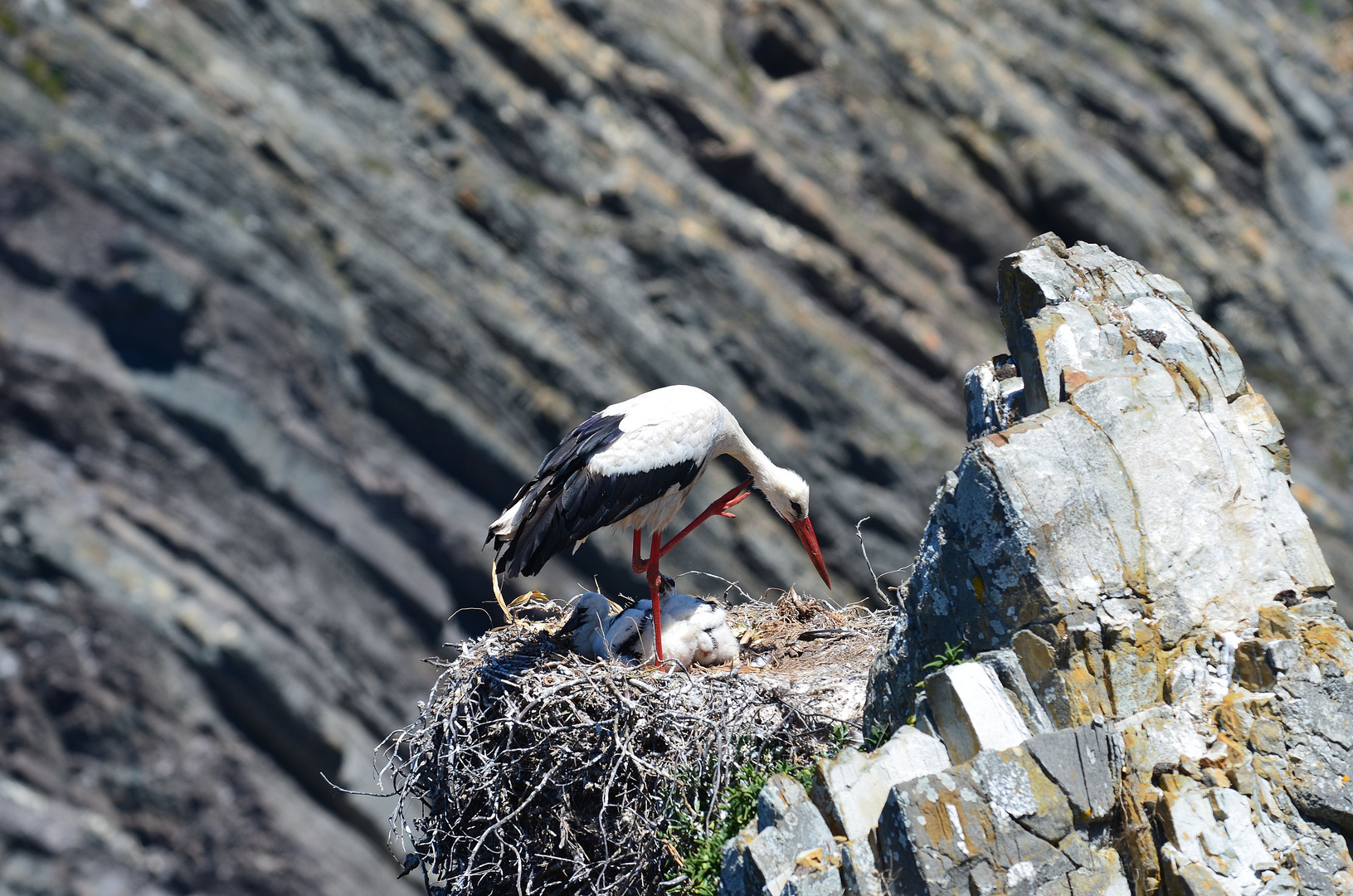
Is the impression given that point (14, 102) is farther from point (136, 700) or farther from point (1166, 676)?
point (1166, 676)

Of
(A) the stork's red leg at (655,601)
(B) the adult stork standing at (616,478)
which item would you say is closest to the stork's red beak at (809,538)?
(B) the adult stork standing at (616,478)

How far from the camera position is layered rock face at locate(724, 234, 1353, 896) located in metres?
4.12

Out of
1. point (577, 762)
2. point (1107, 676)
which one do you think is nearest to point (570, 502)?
point (577, 762)

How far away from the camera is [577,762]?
583cm

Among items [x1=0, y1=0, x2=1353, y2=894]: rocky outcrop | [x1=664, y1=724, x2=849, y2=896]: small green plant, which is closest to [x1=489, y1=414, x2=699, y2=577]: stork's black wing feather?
[x1=664, y1=724, x2=849, y2=896]: small green plant

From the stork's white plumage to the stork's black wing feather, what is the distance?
A: 1.59ft

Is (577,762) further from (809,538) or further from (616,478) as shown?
(809,538)

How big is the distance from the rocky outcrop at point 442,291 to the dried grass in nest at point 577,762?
10448 mm

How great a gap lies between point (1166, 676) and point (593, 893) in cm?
292

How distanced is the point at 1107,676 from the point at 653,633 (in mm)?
2941

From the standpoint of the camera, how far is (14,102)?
55.0ft

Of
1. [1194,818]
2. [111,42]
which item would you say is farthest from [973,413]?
[111,42]

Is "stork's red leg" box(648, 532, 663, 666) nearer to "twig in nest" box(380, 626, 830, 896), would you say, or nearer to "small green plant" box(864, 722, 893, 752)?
"twig in nest" box(380, 626, 830, 896)

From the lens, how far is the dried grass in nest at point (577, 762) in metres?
5.60
